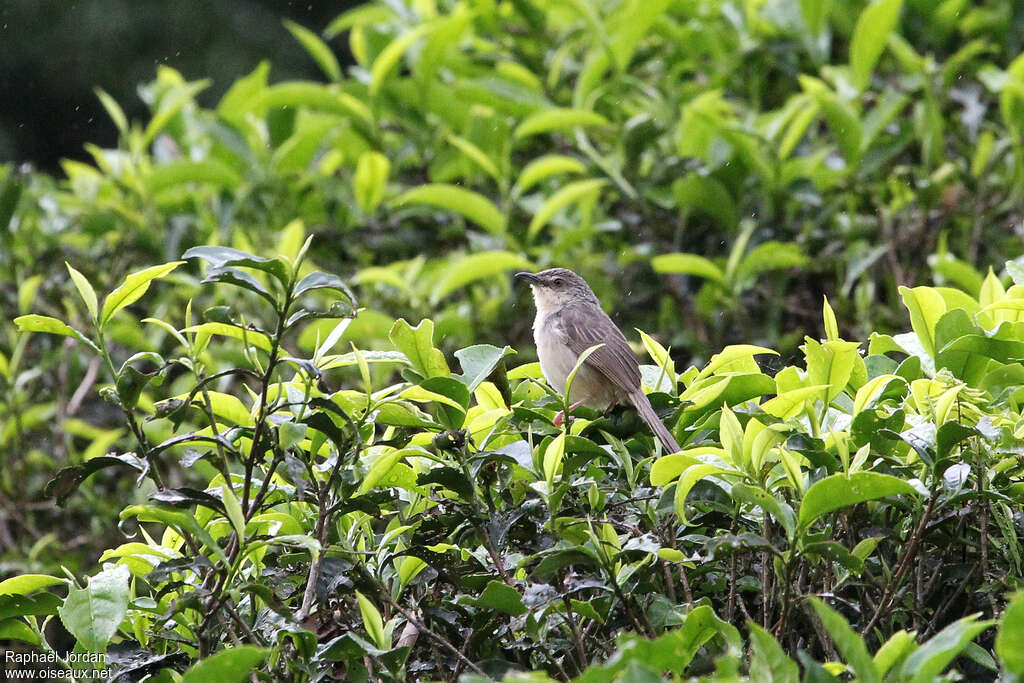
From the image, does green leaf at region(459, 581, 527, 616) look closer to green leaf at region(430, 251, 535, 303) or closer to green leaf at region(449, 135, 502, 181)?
green leaf at region(430, 251, 535, 303)

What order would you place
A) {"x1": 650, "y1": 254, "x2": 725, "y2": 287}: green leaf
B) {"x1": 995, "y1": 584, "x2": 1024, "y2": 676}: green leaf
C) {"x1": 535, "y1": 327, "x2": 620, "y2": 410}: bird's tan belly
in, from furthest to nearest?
1. {"x1": 650, "y1": 254, "x2": 725, "y2": 287}: green leaf
2. {"x1": 535, "y1": 327, "x2": 620, "y2": 410}: bird's tan belly
3. {"x1": 995, "y1": 584, "x2": 1024, "y2": 676}: green leaf

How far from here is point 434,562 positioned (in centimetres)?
244

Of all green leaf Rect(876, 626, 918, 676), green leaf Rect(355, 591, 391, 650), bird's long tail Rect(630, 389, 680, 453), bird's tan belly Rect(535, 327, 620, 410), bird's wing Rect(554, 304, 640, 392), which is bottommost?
bird's tan belly Rect(535, 327, 620, 410)

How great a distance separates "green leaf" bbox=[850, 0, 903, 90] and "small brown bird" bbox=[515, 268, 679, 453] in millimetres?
1534

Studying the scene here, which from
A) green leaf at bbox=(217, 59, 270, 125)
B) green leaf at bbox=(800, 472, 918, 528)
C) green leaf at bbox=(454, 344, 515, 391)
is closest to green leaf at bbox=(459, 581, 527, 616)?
green leaf at bbox=(454, 344, 515, 391)

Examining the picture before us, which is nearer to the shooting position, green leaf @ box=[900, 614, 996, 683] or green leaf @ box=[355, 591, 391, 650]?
green leaf @ box=[900, 614, 996, 683]

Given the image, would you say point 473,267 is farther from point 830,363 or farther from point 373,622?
point 373,622

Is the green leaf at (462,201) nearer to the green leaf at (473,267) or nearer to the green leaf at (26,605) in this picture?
the green leaf at (473,267)

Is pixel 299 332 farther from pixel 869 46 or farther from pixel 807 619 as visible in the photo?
pixel 807 619

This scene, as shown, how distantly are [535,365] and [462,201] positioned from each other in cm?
191

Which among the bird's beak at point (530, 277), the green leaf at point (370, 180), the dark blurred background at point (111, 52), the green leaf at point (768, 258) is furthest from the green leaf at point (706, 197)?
the dark blurred background at point (111, 52)

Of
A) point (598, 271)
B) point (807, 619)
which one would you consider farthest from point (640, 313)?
point (807, 619)

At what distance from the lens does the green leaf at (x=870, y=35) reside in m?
4.74

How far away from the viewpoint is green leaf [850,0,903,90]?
4.74 meters
